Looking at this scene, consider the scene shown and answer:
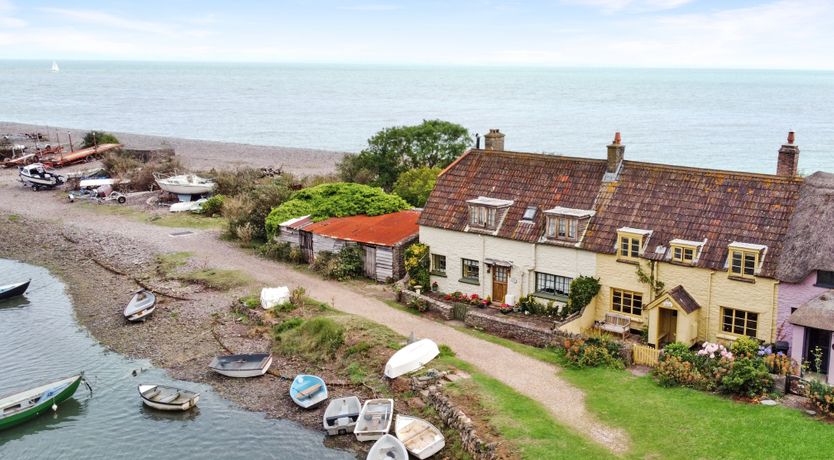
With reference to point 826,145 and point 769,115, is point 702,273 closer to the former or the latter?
point 826,145

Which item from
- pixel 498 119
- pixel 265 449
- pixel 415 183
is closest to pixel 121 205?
pixel 415 183

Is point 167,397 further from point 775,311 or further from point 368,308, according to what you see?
point 775,311

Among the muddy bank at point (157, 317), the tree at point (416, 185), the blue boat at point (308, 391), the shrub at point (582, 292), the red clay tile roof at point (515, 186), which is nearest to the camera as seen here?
the blue boat at point (308, 391)

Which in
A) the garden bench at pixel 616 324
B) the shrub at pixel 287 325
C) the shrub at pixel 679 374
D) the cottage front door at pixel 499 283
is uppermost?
the cottage front door at pixel 499 283

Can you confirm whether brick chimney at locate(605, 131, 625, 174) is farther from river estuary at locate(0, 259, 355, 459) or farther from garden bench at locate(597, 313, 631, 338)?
river estuary at locate(0, 259, 355, 459)

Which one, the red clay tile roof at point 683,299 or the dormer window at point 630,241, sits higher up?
the dormer window at point 630,241

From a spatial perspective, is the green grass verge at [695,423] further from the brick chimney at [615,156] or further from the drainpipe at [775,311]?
the brick chimney at [615,156]

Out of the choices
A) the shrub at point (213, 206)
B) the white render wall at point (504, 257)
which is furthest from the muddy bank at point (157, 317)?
the white render wall at point (504, 257)
